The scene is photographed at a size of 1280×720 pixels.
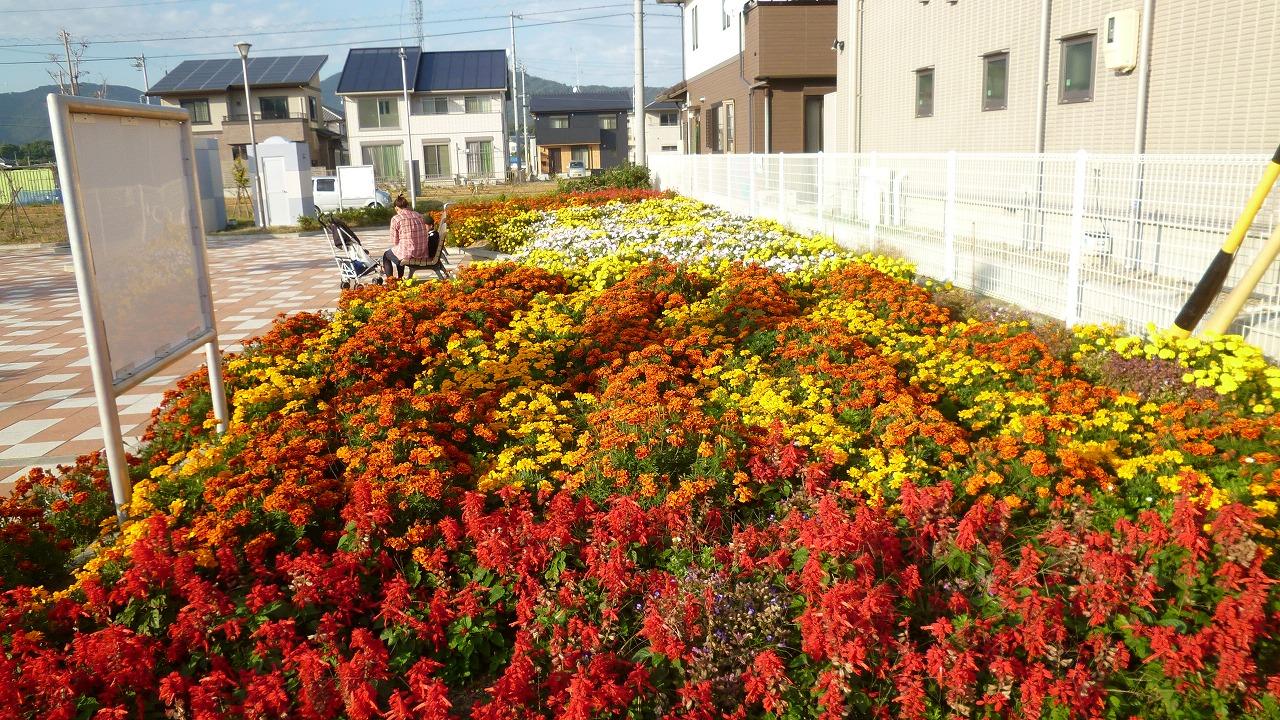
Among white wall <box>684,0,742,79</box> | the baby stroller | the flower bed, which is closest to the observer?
the flower bed

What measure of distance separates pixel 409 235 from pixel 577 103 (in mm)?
58379

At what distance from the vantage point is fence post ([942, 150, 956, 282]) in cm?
852

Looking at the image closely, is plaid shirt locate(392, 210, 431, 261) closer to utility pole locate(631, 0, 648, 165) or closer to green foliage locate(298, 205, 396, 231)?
utility pole locate(631, 0, 648, 165)

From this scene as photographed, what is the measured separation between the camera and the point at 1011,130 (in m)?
12.0

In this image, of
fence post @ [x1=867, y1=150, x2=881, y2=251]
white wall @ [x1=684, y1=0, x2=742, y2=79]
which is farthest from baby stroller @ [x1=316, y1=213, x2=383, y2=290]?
white wall @ [x1=684, y1=0, x2=742, y2=79]

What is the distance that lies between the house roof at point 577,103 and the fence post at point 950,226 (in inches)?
2258

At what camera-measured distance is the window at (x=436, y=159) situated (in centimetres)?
5059

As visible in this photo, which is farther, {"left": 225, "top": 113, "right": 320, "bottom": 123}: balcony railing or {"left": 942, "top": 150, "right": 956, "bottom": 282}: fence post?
{"left": 225, "top": 113, "right": 320, "bottom": 123}: balcony railing

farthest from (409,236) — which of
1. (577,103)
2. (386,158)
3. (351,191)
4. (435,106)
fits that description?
(577,103)

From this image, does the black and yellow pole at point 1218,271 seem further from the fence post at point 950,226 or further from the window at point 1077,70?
the window at point 1077,70

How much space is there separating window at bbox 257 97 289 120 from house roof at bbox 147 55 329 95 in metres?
1.00

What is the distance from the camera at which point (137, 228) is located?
442 centimetres

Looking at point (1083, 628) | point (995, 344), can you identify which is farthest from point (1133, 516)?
point (995, 344)

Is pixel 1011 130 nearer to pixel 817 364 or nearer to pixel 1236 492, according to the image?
pixel 817 364
